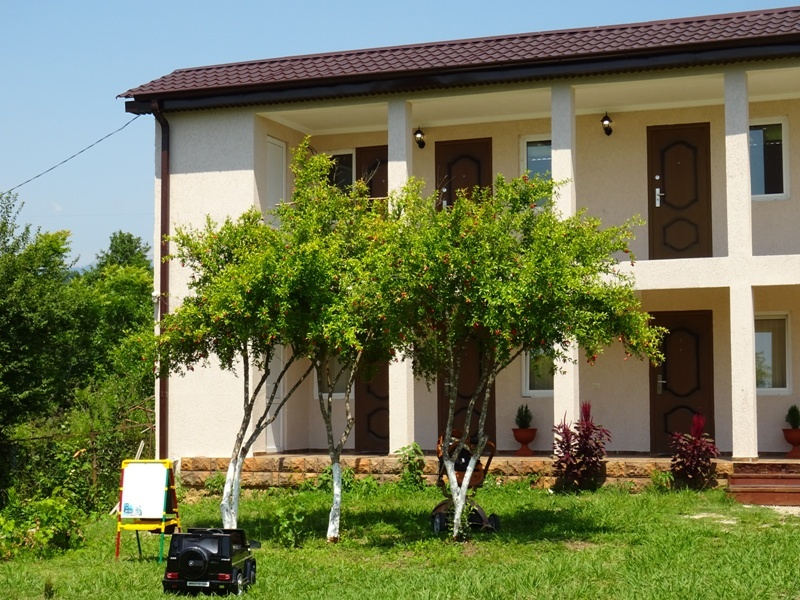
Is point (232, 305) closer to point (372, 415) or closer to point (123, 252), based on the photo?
point (372, 415)

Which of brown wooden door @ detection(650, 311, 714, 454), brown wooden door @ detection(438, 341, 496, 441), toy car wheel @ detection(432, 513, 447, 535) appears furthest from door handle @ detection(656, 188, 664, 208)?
toy car wheel @ detection(432, 513, 447, 535)

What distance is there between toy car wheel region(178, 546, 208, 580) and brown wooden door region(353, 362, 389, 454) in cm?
947

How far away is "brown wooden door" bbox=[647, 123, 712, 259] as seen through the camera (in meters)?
18.5

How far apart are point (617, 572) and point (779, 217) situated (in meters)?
9.31

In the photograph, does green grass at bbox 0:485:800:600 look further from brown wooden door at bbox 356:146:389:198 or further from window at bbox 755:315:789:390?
brown wooden door at bbox 356:146:389:198

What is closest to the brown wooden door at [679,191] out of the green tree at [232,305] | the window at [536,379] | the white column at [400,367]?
the window at [536,379]

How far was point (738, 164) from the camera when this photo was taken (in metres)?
16.1

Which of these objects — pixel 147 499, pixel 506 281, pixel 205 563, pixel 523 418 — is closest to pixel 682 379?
pixel 523 418

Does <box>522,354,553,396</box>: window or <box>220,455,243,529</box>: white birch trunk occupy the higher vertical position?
<box>522,354,553,396</box>: window

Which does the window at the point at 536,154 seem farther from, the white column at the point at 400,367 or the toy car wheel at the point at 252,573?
the toy car wheel at the point at 252,573

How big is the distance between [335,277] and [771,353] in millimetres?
8915

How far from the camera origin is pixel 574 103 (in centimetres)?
1714

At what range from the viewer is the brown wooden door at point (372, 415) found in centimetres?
1956

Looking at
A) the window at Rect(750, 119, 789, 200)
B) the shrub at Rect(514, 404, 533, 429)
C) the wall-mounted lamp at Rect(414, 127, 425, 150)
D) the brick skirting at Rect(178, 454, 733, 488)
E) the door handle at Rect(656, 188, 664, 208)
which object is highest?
the wall-mounted lamp at Rect(414, 127, 425, 150)
